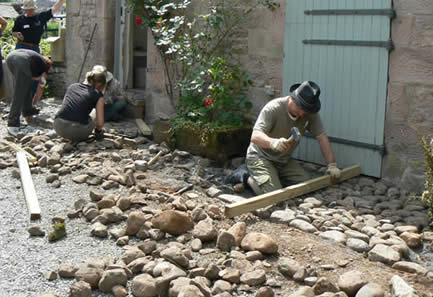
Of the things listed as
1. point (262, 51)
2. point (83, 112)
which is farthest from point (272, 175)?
point (83, 112)

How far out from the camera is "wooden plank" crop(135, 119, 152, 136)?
8785mm

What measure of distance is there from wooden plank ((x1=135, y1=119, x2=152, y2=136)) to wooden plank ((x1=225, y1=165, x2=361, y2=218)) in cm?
318

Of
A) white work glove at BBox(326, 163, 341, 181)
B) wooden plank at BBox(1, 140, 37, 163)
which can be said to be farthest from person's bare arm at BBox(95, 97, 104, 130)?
white work glove at BBox(326, 163, 341, 181)

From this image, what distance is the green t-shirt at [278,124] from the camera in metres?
6.34

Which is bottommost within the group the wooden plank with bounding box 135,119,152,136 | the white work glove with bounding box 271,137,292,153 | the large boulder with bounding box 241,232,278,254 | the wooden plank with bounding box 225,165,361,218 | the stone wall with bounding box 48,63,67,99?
the large boulder with bounding box 241,232,278,254

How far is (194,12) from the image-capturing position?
861 cm

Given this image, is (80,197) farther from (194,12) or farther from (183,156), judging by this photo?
(194,12)

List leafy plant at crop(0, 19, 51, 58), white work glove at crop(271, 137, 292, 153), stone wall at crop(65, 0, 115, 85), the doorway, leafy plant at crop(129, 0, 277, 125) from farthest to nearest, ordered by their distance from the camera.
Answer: leafy plant at crop(0, 19, 51, 58) → stone wall at crop(65, 0, 115, 85) → the doorway → leafy plant at crop(129, 0, 277, 125) → white work glove at crop(271, 137, 292, 153)

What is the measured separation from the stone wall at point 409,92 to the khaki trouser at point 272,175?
0.92 metres

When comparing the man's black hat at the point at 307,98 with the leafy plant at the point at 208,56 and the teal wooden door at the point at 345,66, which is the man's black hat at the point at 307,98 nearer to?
the teal wooden door at the point at 345,66

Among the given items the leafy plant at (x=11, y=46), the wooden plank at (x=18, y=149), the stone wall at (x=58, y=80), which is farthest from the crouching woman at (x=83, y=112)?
the leafy plant at (x=11, y=46)

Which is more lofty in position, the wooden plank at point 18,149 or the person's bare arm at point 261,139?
the person's bare arm at point 261,139

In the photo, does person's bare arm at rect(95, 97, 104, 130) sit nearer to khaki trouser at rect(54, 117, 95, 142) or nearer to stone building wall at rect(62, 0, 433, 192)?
khaki trouser at rect(54, 117, 95, 142)

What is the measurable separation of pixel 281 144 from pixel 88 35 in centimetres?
623
